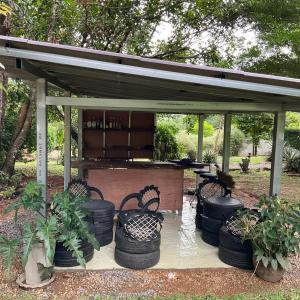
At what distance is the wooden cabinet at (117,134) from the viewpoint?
27.9ft

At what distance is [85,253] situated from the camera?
392cm

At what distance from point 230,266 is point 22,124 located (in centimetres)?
679

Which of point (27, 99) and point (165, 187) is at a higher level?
point (27, 99)

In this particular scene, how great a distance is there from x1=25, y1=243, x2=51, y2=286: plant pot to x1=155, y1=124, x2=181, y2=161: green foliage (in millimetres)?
9488

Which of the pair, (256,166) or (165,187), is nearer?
(165,187)

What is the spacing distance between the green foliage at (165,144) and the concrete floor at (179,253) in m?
7.44

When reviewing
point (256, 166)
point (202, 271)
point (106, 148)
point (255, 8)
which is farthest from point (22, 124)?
point (256, 166)

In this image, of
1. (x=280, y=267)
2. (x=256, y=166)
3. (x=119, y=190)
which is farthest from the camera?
(x=256, y=166)

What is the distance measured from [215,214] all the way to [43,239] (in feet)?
7.92

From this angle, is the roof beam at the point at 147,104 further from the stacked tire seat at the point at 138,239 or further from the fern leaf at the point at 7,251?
the fern leaf at the point at 7,251

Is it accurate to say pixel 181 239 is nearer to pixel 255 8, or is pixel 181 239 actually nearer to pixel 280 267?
pixel 280 267

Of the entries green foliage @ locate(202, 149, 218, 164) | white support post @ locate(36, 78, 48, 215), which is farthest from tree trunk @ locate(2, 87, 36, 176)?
green foliage @ locate(202, 149, 218, 164)

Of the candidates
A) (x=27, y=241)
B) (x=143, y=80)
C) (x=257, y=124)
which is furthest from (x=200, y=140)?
(x=27, y=241)

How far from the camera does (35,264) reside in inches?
133
